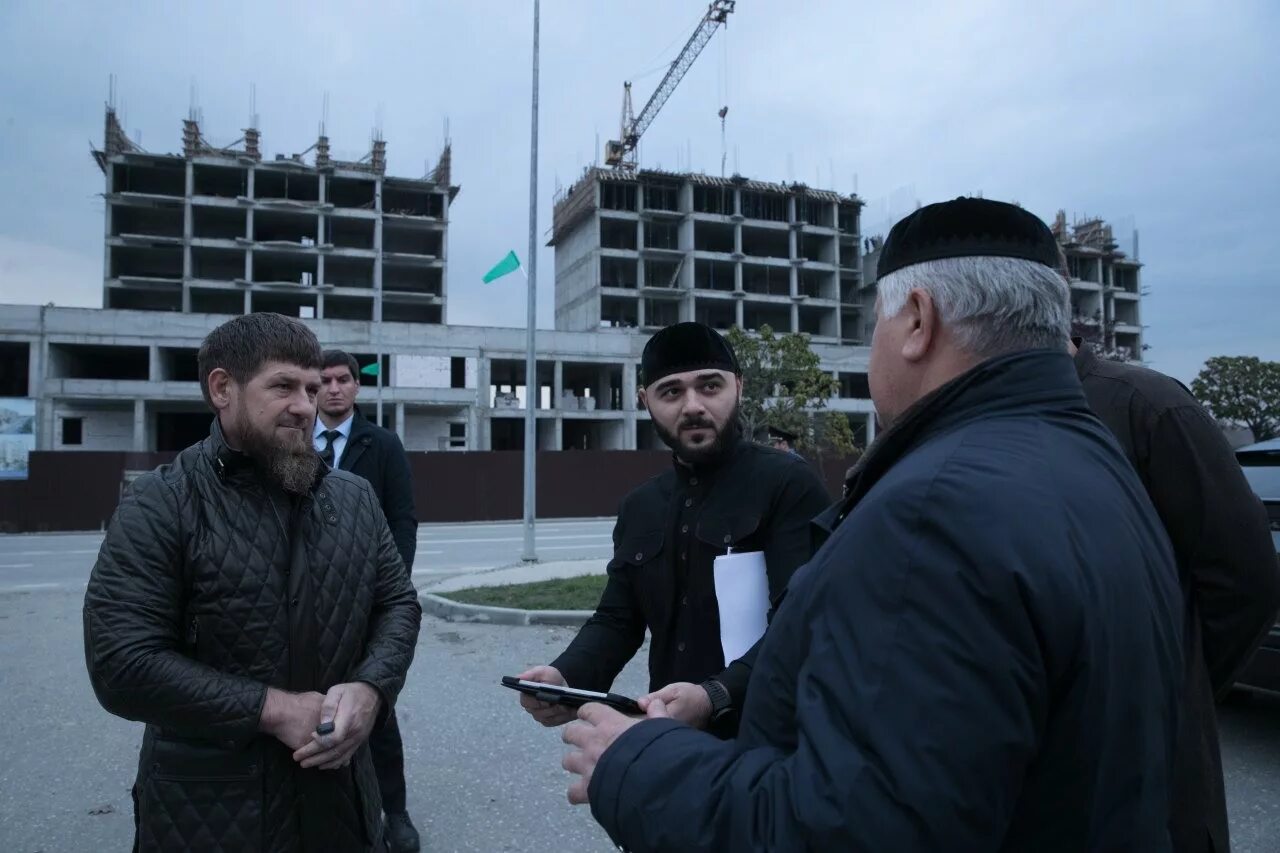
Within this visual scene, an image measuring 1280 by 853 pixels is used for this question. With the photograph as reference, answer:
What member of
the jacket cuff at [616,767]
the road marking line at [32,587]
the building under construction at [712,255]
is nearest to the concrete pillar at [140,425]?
the building under construction at [712,255]

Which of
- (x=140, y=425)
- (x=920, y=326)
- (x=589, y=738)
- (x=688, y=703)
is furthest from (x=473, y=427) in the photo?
(x=920, y=326)

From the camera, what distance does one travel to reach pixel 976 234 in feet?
4.50

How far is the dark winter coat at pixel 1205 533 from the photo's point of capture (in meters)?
2.16

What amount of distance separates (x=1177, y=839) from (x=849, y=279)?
71813mm

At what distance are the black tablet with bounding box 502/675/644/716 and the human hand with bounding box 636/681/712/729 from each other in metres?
0.26

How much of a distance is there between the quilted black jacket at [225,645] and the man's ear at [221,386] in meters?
0.09

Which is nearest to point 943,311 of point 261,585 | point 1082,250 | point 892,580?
point 892,580

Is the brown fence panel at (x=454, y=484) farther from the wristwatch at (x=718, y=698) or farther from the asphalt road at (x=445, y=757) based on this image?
the wristwatch at (x=718, y=698)

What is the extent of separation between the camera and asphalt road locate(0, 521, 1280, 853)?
149 inches

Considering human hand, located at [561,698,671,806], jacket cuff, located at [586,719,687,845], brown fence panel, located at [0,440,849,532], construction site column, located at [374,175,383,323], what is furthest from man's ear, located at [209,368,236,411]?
construction site column, located at [374,175,383,323]

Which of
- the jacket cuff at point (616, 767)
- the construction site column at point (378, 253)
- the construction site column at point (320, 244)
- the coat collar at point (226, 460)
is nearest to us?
the jacket cuff at point (616, 767)

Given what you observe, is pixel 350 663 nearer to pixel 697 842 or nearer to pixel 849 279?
pixel 697 842

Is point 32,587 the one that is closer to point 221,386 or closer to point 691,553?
point 221,386

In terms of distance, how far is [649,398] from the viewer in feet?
9.05
